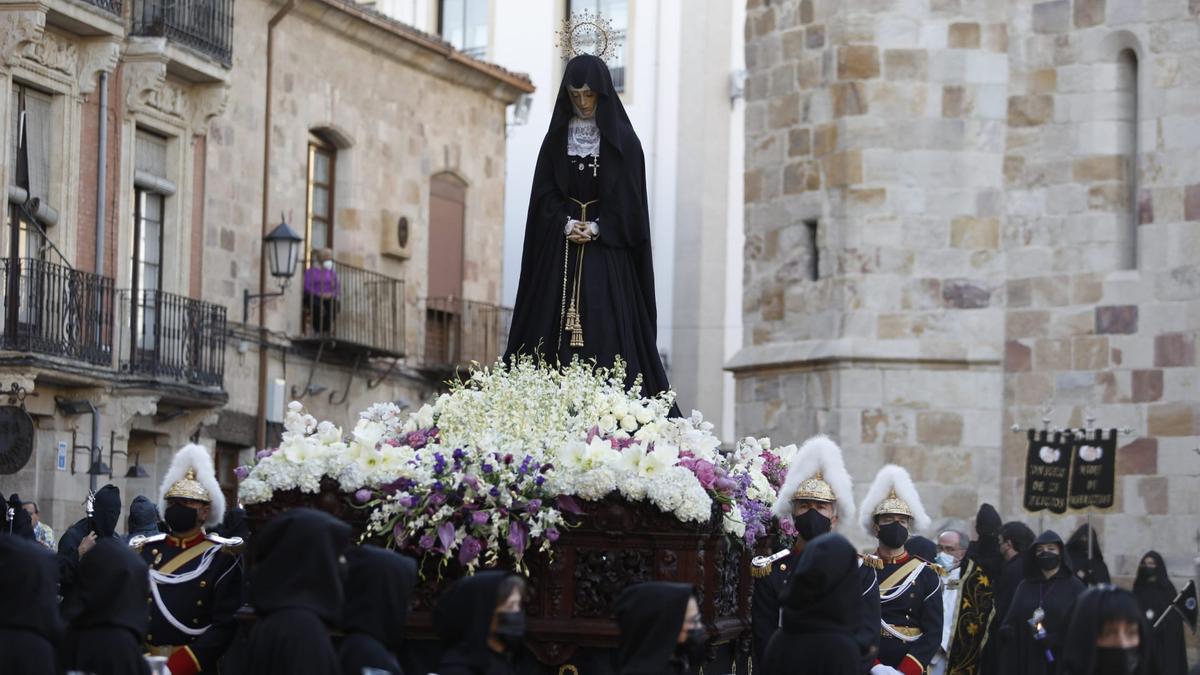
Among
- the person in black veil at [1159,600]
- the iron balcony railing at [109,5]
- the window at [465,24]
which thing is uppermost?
the window at [465,24]

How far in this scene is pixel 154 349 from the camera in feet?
83.5

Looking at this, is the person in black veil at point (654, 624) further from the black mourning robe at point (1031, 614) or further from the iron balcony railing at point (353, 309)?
the iron balcony railing at point (353, 309)

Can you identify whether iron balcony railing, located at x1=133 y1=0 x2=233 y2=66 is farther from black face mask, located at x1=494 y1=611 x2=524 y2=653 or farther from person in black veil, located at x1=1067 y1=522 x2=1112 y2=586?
black face mask, located at x1=494 y1=611 x2=524 y2=653

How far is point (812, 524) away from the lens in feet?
35.3

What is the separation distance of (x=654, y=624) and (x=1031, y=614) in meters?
7.36

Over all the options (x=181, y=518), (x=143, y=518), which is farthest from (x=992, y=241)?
(x=181, y=518)

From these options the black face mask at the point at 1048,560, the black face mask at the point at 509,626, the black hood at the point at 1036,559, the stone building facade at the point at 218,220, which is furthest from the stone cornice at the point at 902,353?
the black face mask at the point at 509,626

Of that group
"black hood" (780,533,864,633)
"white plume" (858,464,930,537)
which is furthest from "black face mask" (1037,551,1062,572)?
"black hood" (780,533,864,633)

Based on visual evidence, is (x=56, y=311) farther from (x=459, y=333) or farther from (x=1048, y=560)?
(x=1048, y=560)

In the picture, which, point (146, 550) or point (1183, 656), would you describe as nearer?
point (146, 550)

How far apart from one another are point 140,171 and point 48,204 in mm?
1900

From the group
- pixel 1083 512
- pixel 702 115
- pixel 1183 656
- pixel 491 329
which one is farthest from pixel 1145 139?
pixel 702 115

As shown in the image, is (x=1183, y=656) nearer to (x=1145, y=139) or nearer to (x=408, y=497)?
(x=1145, y=139)

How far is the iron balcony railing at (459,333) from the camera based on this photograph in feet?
105
